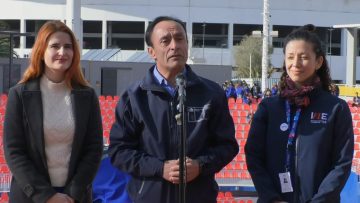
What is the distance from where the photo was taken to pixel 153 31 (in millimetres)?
3682

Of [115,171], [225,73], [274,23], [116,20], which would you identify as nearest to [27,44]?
[116,20]

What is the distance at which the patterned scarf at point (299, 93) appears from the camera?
3.51 meters

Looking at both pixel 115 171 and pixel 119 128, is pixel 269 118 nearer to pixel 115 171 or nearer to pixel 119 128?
pixel 119 128

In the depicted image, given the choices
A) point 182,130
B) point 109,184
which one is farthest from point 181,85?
point 109,184

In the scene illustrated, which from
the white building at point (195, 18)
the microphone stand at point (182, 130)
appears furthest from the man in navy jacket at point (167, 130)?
the white building at point (195, 18)

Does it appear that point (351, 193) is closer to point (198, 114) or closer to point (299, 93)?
point (299, 93)

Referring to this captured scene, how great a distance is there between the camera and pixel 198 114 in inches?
139

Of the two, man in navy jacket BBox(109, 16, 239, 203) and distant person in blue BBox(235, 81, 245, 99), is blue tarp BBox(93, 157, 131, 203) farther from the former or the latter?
distant person in blue BBox(235, 81, 245, 99)

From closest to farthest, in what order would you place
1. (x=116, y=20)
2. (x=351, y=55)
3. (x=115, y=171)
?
(x=115, y=171) < (x=351, y=55) < (x=116, y=20)

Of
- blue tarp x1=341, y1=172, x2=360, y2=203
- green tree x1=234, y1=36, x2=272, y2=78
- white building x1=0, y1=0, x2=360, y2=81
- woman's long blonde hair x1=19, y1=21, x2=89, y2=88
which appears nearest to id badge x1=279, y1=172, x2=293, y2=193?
woman's long blonde hair x1=19, y1=21, x2=89, y2=88

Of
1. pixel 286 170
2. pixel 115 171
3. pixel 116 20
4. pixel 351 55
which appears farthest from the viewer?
pixel 116 20

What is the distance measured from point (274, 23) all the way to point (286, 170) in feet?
211

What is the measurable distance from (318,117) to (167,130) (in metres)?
0.85

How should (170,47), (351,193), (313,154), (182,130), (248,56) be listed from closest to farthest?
(182,130)
(313,154)
(170,47)
(351,193)
(248,56)
